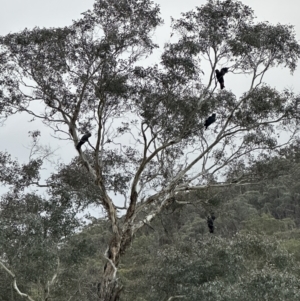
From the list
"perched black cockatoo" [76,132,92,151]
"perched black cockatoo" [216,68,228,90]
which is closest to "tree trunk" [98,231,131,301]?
"perched black cockatoo" [76,132,92,151]

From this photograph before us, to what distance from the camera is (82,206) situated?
9.31 metres

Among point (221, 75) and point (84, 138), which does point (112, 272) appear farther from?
point (221, 75)

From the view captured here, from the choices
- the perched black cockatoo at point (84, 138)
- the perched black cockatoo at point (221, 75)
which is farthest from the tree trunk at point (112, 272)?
the perched black cockatoo at point (221, 75)

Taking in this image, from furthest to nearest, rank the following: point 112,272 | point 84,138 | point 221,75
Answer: point 221,75 → point 84,138 → point 112,272

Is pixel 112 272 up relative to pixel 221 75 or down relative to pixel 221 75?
down

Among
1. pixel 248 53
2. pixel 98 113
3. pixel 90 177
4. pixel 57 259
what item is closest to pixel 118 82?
pixel 98 113

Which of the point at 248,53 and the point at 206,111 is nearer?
the point at 248,53

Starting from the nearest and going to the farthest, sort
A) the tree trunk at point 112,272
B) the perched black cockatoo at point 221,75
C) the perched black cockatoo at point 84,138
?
the tree trunk at point 112,272 → the perched black cockatoo at point 84,138 → the perched black cockatoo at point 221,75

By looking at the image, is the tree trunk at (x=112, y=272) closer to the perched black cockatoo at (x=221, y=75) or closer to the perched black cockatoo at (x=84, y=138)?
the perched black cockatoo at (x=84, y=138)

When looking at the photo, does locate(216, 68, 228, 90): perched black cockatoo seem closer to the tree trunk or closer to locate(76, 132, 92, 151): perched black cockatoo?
locate(76, 132, 92, 151): perched black cockatoo

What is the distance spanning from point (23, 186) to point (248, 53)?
5.72 meters

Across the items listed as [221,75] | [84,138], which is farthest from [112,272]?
[221,75]

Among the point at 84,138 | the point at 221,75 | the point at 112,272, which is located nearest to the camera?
the point at 112,272

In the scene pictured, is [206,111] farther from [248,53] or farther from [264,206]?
[264,206]
